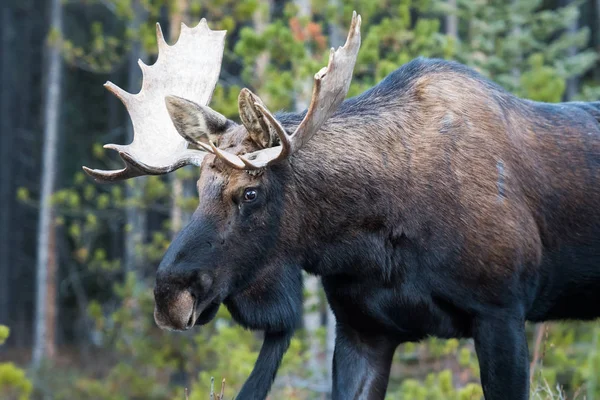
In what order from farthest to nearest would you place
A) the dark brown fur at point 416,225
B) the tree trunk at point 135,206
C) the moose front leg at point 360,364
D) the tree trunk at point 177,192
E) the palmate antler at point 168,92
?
the tree trunk at point 135,206
the tree trunk at point 177,192
the moose front leg at point 360,364
the palmate antler at point 168,92
the dark brown fur at point 416,225

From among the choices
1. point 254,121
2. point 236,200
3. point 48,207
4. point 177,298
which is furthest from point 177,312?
point 48,207

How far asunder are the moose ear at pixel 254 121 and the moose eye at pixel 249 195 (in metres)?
0.21

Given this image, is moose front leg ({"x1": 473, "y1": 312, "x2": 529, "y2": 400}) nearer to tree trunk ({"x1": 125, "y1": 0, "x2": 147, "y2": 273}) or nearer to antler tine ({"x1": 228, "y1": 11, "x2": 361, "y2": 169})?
antler tine ({"x1": 228, "y1": 11, "x2": 361, "y2": 169})

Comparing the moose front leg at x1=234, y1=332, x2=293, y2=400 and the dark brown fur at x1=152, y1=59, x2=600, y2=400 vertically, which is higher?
the dark brown fur at x1=152, y1=59, x2=600, y2=400

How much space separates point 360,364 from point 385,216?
0.83 m

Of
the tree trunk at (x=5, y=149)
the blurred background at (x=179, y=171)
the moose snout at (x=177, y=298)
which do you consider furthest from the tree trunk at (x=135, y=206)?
the tree trunk at (x=5, y=149)

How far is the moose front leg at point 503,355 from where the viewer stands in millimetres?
4000

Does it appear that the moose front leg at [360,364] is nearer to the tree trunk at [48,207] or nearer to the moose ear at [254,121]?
the moose ear at [254,121]

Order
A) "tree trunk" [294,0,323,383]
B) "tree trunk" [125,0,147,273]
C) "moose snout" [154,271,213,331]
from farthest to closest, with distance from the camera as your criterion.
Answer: "tree trunk" [125,0,147,273] → "tree trunk" [294,0,323,383] → "moose snout" [154,271,213,331]

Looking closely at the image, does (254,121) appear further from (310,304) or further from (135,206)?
(135,206)

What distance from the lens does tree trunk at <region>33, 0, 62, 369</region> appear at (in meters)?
18.9

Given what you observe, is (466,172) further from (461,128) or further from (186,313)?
(186,313)

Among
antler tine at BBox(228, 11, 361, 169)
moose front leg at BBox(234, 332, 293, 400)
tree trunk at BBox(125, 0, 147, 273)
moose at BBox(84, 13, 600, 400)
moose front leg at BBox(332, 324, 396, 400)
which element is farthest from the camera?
tree trunk at BBox(125, 0, 147, 273)

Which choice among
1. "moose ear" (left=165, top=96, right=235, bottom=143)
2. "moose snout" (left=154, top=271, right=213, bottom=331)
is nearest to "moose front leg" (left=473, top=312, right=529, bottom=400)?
"moose snout" (left=154, top=271, right=213, bottom=331)
